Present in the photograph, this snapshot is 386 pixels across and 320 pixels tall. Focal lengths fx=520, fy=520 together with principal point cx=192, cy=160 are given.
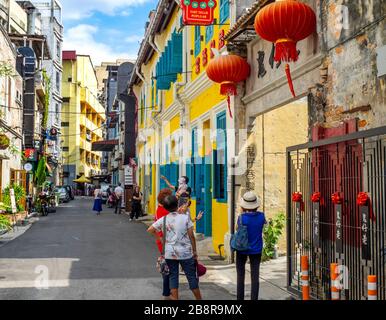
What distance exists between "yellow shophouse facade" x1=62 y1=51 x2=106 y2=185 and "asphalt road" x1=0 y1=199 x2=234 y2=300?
49.5 meters

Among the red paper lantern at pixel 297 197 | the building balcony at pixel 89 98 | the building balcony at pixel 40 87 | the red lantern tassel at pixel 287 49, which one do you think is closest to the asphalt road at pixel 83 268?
the red paper lantern at pixel 297 197

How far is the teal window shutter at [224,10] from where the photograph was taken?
12554mm

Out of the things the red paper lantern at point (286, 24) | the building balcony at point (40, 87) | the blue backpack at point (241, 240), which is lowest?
the blue backpack at point (241, 240)

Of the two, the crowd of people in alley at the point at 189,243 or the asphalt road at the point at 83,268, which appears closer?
the crowd of people in alley at the point at 189,243

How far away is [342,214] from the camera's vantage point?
6.74 meters

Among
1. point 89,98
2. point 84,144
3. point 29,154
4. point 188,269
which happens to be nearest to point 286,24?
point 188,269

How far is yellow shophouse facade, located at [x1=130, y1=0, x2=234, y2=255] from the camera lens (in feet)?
43.1

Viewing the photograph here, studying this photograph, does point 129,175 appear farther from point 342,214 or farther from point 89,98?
point 89,98

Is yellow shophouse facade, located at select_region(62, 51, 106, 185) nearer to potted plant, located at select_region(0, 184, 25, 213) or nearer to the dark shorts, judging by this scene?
potted plant, located at select_region(0, 184, 25, 213)

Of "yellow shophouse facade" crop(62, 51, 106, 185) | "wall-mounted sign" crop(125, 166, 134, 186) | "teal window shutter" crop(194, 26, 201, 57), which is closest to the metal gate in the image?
"teal window shutter" crop(194, 26, 201, 57)

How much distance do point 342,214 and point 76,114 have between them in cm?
6423

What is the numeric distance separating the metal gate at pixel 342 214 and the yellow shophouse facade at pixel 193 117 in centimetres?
428

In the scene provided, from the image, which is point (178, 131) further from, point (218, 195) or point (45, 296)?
point (45, 296)

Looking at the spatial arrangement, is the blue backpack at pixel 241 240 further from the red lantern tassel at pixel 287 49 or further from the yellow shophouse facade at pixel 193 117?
the yellow shophouse facade at pixel 193 117
